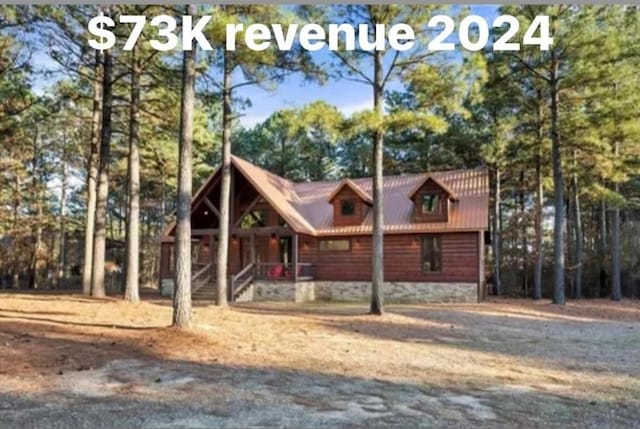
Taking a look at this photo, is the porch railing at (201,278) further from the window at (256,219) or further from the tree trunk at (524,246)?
the tree trunk at (524,246)

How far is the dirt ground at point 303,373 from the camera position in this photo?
471cm

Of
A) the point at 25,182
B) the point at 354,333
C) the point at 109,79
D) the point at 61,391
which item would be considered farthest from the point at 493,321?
the point at 25,182

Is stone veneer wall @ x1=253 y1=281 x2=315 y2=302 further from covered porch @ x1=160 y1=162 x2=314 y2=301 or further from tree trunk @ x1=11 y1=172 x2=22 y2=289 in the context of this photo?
tree trunk @ x1=11 y1=172 x2=22 y2=289

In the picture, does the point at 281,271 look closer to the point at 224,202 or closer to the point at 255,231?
the point at 255,231

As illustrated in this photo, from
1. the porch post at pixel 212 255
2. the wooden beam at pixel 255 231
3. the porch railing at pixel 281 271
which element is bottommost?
the porch railing at pixel 281 271

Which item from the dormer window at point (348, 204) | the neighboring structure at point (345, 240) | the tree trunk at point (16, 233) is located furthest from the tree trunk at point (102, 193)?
the tree trunk at point (16, 233)

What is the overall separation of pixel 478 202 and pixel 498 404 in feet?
52.0

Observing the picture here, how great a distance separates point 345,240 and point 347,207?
56.0 inches

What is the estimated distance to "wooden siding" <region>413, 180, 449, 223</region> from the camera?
1977 cm

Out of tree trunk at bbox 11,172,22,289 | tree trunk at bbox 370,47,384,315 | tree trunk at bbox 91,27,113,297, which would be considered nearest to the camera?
tree trunk at bbox 370,47,384,315

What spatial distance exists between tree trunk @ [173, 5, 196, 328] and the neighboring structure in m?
9.54

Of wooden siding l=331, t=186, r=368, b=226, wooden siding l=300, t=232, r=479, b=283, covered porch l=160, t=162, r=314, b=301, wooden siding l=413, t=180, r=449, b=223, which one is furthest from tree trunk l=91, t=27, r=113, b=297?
wooden siding l=413, t=180, r=449, b=223

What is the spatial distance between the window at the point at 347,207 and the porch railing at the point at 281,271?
263 cm

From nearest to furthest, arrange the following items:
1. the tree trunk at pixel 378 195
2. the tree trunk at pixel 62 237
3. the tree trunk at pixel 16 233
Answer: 1. the tree trunk at pixel 378 195
2. the tree trunk at pixel 16 233
3. the tree trunk at pixel 62 237
